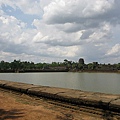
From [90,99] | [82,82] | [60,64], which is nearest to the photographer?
[90,99]

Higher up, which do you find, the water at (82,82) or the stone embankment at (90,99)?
the stone embankment at (90,99)

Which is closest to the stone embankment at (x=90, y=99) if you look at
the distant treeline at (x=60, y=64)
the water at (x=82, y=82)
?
the water at (x=82, y=82)

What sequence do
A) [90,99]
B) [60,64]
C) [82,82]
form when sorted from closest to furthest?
[90,99] < [82,82] < [60,64]

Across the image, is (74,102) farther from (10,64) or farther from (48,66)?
(48,66)

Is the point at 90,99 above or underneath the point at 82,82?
above

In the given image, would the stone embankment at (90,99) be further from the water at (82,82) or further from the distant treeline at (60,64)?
the distant treeline at (60,64)

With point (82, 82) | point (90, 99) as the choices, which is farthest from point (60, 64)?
point (90, 99)

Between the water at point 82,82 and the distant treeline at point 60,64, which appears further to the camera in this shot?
the distant treeline at point 60,64

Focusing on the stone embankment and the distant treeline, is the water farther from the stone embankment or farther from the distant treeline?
the distant treeline

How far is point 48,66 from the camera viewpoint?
142 meters

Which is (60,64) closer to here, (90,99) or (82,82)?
(82,82)

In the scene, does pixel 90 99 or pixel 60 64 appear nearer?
pixel 90 99

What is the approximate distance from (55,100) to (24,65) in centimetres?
12681

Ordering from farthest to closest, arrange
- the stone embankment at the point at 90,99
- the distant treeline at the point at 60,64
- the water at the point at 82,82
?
1. the distant treeline at the point at 60,64
2. the water at the point at 82,82
3. the stone embankment at the point at 90,99
